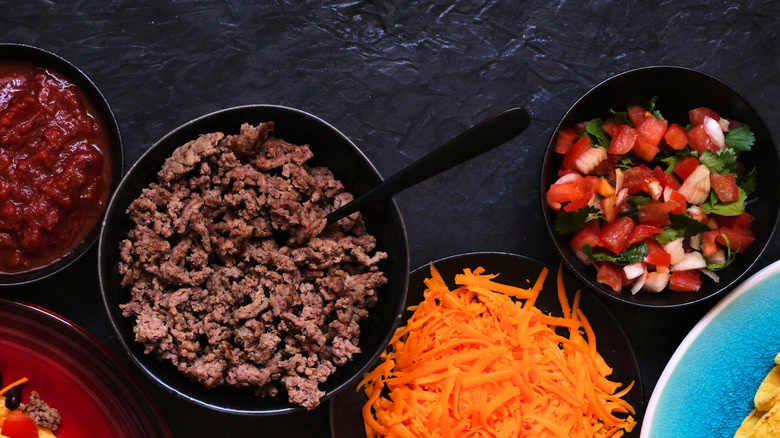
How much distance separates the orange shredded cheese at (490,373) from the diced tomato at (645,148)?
697 millimetres

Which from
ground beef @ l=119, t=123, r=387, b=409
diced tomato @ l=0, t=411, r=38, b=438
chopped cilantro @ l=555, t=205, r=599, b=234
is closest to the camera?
ground beef @ l=119, t=123, r=387, b=409

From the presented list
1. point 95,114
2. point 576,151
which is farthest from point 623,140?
point 95,114

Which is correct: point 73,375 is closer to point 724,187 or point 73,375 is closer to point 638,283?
point 638,283

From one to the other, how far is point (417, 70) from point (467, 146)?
3.51 ft

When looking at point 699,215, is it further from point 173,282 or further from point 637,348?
point 173,282

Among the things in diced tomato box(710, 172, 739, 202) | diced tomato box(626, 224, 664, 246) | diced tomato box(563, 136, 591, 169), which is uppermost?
diced tomato box(563, 136, 591, 169)

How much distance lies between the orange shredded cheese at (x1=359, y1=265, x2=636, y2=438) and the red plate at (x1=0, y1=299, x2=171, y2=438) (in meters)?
1.02

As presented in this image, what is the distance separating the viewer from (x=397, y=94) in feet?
11.7

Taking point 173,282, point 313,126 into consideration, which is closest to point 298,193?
point 313,126

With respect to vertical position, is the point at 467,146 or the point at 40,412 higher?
the point at 467,146

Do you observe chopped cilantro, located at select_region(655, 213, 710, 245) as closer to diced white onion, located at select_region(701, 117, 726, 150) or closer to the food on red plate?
diced white onion, located at select_region(701, 117, 726, 150)

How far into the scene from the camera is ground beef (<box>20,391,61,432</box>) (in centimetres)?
309

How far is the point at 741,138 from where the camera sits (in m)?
3.39

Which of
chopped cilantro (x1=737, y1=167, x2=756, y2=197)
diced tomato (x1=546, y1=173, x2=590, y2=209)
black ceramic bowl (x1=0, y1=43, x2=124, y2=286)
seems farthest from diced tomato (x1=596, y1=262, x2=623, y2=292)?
→ black ceramic bowl (x1=0, y1=43, x2=124, y2=286)
